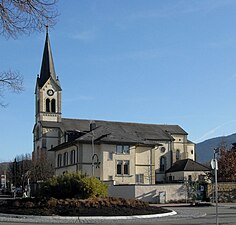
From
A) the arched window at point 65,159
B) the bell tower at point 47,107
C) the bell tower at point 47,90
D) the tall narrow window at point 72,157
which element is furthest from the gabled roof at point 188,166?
the bell tower at point 47,90

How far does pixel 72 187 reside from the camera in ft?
98.7

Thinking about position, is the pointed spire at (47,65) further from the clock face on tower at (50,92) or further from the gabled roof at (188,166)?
the gabled roof at (188,166)

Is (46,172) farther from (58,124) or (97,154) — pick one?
(97,154)

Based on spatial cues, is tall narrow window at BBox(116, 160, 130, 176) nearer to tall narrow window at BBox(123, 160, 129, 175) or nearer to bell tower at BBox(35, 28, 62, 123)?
tall narrow window at BBox(123, 160, 129, 175)

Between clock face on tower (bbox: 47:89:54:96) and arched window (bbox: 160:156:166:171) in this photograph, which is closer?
arched window (bbox: 160:156:166:171)

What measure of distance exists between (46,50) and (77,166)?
154ft

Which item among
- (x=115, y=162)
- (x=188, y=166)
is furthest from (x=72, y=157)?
(x=188, y=166)

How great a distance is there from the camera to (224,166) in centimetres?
7562

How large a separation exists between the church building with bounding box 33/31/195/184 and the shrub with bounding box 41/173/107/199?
33.3 m

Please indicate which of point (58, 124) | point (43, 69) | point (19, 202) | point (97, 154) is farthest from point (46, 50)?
point (19, 202)

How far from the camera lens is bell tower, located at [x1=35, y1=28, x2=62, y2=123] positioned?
107250 millimetres

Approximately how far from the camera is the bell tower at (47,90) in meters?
107

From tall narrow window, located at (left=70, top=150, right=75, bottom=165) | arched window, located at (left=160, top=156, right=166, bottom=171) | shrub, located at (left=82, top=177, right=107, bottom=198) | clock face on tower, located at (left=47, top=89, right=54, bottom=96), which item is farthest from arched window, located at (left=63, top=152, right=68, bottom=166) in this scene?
shrub, located at (left=82, top=177, right=107, bottom=198)

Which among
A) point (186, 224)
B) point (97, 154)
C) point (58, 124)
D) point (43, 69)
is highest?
point (43, 69)
